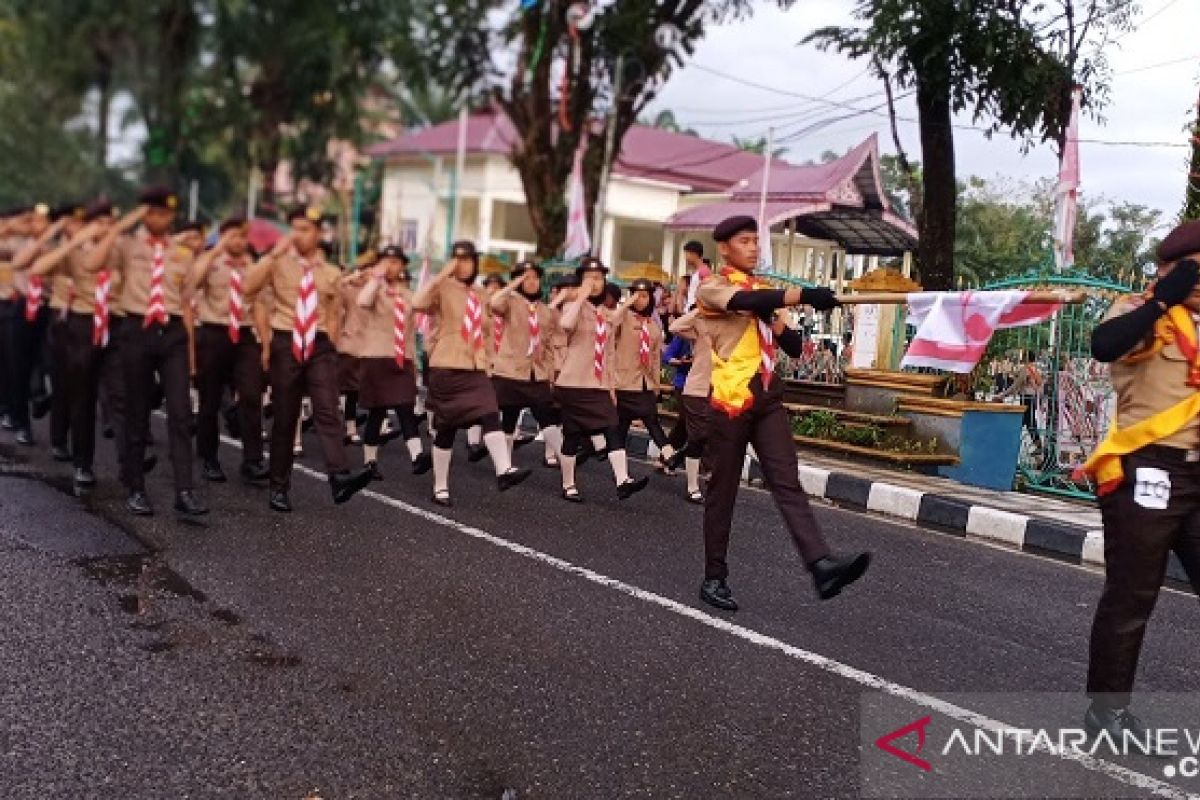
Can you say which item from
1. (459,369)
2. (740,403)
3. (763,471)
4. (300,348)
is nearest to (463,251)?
(459,369)

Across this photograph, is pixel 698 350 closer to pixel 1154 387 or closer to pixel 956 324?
pixel 956 324

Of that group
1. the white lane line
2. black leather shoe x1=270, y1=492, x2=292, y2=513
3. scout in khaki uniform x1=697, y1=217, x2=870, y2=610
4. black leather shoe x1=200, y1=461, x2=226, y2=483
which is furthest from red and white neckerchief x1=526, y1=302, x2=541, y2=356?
scout in khaki uniform x1=697, y1=217, x2=870, y2=610

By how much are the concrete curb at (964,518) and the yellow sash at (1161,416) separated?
4.41 meters

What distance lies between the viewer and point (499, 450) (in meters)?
8.80

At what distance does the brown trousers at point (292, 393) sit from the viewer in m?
7.96

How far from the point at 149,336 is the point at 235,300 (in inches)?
51.7

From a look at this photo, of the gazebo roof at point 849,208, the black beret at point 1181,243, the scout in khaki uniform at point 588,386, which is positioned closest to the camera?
the black beret at point 1181,243

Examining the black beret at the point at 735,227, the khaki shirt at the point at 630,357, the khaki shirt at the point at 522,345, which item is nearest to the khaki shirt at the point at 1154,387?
the black beret at the point at 735,227

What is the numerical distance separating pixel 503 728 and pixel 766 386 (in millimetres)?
2315

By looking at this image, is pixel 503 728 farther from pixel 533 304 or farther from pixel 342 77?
pixel 342 77

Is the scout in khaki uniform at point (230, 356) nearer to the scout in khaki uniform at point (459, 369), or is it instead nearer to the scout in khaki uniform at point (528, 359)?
the scout in khaki uniform at point (459, 369)

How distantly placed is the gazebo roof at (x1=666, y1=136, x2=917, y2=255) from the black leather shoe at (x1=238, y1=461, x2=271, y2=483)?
868 cm

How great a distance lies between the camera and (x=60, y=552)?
6.34 metres

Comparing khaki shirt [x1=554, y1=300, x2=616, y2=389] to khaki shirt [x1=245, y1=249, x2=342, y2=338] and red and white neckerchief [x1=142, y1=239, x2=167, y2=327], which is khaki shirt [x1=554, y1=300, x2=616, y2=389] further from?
red and white neckerchief [x1=142, y1=239, x2=167, y2=327]
